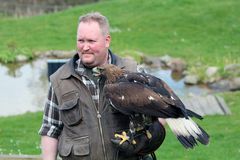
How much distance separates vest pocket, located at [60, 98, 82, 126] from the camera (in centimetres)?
455

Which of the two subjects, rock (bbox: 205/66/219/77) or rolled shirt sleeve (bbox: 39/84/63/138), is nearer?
rolled shirt sleeve (bbox: 39/84/63/138)

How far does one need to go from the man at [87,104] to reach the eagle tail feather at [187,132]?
0.36 metres

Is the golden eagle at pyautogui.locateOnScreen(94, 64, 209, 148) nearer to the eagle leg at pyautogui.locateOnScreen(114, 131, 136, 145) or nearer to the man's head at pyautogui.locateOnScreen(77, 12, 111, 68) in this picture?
the eagle leg at pyautogui.locateOnScreen(114, 131, 136, 145)

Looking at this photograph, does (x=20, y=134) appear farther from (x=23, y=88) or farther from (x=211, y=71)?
(x=211, y=71)

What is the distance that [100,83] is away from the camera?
4637 millimetres

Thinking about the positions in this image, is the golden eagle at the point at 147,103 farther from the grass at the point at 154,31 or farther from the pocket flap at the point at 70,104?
the grass at the point at 154,31

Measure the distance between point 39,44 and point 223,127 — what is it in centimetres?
1235

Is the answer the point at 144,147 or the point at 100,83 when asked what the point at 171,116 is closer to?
the point at 144,147

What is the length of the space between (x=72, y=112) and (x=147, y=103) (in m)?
0.55

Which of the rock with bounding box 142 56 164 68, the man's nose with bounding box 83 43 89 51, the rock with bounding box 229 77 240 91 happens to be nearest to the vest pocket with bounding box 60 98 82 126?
the man's nose with bounding box 83 43 89 51

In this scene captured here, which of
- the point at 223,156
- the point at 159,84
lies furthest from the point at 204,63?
the point at 159,84

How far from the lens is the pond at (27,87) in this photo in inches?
560

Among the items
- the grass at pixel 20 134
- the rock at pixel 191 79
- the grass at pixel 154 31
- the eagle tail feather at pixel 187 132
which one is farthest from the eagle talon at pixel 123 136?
the rock at pixel 191 79

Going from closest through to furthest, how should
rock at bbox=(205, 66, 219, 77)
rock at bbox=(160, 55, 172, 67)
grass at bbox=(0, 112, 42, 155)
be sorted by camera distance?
grass at bbox=(0, 112, 42, 155), rock at bbox=(205, 66, 219, 77), rock at bbox=(160, 55, 172, 67)
